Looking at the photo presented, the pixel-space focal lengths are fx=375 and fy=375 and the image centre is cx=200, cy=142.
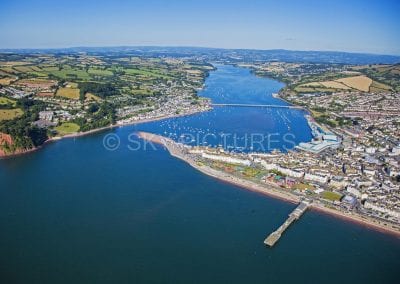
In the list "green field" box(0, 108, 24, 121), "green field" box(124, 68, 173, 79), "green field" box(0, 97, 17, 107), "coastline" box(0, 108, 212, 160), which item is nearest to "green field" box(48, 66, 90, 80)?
"green field" box(124, 68, 173, 79)

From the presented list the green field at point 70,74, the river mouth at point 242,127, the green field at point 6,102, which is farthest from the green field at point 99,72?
the green field at point 6,102

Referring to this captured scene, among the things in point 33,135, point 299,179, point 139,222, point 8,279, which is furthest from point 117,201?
point 33,135

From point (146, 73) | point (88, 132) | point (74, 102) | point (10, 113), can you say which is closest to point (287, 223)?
point (88, 132)

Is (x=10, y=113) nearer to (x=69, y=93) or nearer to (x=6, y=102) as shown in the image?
(x=6, y=102)

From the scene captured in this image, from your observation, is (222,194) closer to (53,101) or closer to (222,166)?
(222,166)

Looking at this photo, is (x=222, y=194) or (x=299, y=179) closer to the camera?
(x=222, y=194)
